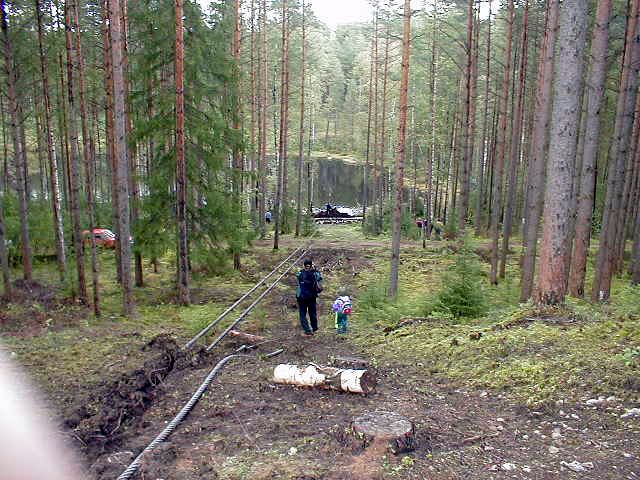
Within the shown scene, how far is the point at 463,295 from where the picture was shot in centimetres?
1044

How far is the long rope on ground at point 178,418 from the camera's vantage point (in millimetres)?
4367

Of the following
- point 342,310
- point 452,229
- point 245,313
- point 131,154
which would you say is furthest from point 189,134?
point 452,229

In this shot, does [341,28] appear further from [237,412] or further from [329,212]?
[237,412]

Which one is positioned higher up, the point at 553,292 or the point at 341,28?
the point at 341,28

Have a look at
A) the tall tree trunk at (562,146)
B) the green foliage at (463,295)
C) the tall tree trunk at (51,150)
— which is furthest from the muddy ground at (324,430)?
the tall tree trunk at (51,150)

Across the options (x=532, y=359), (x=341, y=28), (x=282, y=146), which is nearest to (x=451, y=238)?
(x=282, y=146)

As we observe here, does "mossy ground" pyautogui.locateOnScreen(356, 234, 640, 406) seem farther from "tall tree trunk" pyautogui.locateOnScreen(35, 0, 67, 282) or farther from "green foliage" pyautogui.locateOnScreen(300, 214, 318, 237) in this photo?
"green foliage" pyautogui.locateOnScreen(300, 214, 318, 237)

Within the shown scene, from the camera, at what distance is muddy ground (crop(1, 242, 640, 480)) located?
427cm

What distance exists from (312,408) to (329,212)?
1449 inches

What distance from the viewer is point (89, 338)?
9766 millimetres

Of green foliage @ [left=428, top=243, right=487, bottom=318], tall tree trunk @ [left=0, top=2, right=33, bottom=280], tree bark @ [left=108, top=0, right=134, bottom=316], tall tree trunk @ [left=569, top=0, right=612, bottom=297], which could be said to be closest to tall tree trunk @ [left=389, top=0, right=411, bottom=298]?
green foliage @ [left=428, top=243, right=487, bottom=318]

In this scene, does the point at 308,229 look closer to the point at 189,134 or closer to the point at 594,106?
the point at 189,134

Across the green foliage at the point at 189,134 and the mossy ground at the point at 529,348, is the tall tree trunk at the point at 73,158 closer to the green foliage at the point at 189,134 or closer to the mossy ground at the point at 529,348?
the green foliage at the point at 189,134

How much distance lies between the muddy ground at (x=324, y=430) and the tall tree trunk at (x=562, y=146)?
328 cm
